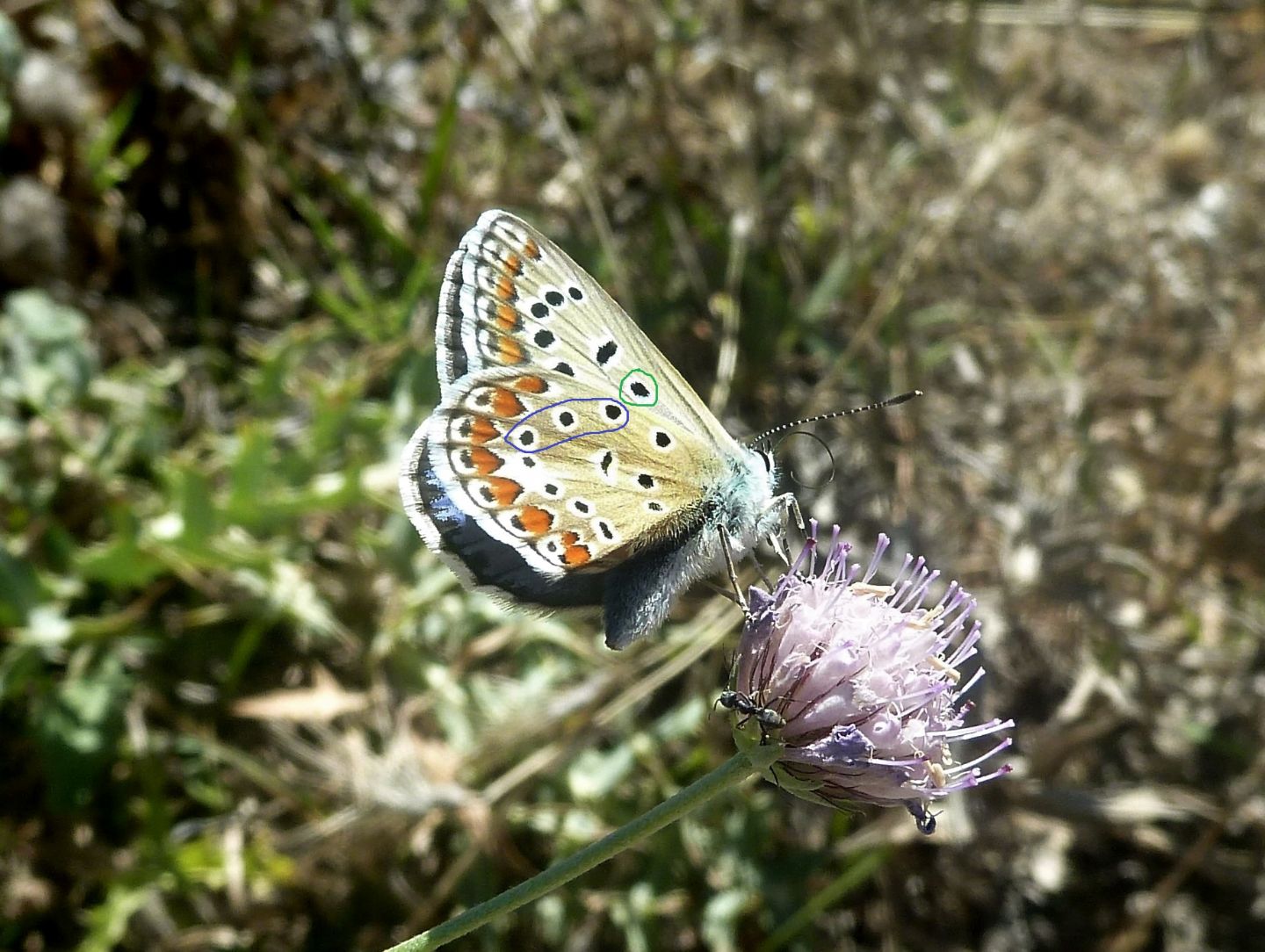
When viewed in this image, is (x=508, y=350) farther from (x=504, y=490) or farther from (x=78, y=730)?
(x=78, y=730)

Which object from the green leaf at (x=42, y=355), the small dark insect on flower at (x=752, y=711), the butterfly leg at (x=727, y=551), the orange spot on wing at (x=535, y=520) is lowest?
the green leaf at (x=42, y=355)

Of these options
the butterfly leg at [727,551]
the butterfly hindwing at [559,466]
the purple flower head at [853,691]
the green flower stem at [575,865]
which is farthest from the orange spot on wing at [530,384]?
the green flower stem at [575,865]

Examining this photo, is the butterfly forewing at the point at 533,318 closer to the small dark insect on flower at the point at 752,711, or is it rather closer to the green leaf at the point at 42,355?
the small dark insect on flower at the point at 752,711

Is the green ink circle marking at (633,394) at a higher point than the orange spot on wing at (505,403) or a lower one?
higher

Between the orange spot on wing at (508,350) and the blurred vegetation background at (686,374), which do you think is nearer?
the orange spot on wing at (508,350)

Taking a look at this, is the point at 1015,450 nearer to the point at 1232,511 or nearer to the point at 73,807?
the point at 1232,511

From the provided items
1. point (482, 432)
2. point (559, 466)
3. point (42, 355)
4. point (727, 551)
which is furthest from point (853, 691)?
point (42, 355)
